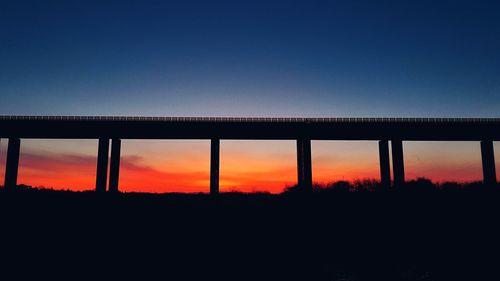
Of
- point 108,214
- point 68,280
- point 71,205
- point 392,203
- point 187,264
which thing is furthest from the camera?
point 392,203

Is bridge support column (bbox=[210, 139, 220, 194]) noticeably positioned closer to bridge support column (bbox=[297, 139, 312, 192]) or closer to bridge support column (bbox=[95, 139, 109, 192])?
bridge support column (bbox=[297, 139, 312, 192])

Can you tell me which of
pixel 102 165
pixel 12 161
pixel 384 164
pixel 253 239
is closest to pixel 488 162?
pixel 384 164

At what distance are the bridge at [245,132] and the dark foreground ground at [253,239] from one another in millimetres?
18517

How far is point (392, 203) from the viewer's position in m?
29.5

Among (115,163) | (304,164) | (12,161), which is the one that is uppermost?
(12,161)

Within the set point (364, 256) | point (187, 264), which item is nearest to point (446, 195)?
point (364, 256)

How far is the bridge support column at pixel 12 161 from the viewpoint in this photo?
47562mm

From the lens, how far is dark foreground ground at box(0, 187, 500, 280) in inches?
518

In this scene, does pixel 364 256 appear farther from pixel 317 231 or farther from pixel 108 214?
pixel 108 214

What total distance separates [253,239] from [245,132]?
99.1ft

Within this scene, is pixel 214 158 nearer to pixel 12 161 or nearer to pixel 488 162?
pixel 12 161

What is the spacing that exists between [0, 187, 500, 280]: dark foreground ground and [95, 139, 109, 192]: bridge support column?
19164 mm

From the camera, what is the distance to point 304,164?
48281mm

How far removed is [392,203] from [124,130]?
1379 inches
